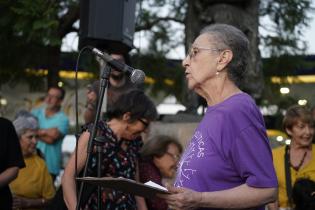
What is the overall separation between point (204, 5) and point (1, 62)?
681cm

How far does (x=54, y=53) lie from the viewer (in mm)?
12984

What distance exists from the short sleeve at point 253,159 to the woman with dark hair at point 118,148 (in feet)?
4.48

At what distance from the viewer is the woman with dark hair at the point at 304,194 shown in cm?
469

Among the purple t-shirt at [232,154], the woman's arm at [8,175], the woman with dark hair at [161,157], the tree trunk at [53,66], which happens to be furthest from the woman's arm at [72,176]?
the tree trunk at [53,66]

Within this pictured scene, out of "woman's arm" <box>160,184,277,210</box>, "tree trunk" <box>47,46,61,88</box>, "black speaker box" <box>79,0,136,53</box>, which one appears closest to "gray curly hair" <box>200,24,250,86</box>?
"woman's arm" <box>160,184,277,210</box>

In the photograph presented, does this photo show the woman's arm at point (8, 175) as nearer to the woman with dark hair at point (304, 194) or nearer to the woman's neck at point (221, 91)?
the woman with dark hair at point (304, 194)

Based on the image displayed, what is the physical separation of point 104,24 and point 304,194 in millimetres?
1940

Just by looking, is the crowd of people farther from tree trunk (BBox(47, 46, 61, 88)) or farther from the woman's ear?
tree trunk (BBox(47, 46, 61, 88))

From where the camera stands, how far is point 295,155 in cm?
521

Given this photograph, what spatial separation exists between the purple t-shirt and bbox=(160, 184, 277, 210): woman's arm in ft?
0.10

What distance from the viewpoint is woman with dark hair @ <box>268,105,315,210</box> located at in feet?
16.5

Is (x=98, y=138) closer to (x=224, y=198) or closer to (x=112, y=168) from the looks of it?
(x=112, y=168)

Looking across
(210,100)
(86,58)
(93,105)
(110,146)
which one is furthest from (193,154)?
(86,58)

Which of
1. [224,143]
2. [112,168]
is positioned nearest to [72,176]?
[112,168]
